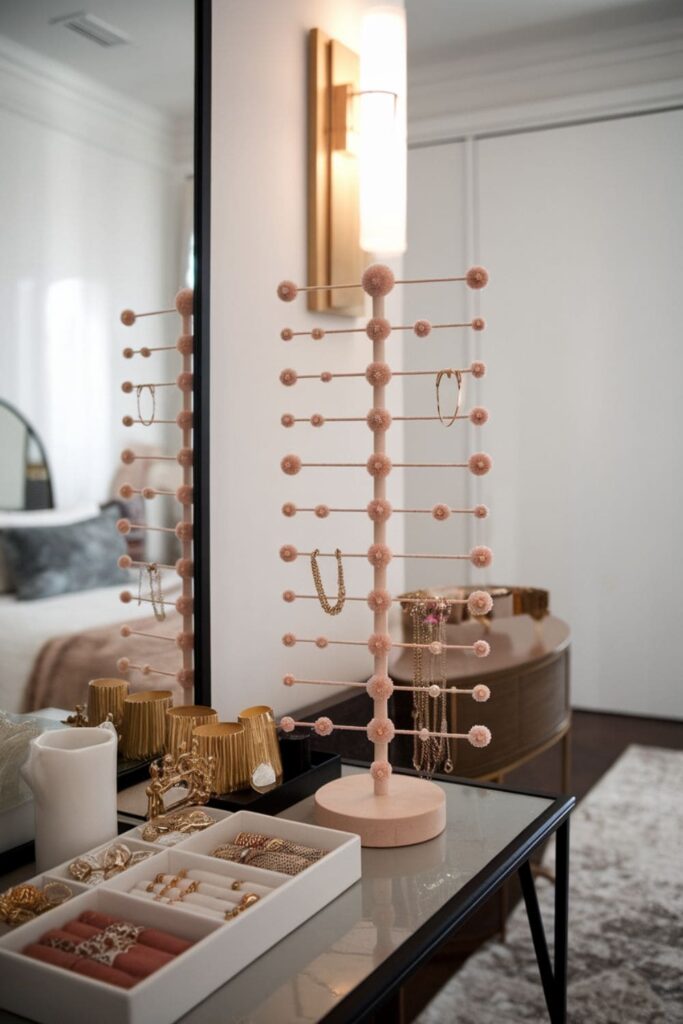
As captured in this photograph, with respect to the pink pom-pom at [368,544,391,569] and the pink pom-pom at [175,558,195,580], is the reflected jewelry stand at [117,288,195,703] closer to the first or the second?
the pink pom-pom at [175,558,195,580]

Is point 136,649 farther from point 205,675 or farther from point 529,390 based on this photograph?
point 529,390

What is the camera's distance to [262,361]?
175cm

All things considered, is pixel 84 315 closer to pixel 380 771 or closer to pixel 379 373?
pixel 379 373

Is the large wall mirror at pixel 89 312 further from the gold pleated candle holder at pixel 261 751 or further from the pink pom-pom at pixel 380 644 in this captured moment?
the pink pom-pom at pixel 380 644

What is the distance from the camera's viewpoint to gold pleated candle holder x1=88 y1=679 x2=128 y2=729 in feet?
4.59

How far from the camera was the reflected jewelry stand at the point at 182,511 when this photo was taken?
1.43m

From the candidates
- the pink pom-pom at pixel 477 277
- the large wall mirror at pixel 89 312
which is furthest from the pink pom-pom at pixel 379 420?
the large wall mirror at pixel 89 312

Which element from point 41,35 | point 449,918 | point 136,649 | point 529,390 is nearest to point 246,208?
point 41,35

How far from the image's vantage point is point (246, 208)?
169 cm

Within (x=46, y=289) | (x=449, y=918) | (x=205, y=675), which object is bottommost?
(x=449, y=918)

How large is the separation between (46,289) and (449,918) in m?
0.87

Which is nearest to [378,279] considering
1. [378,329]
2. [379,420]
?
[378,329]

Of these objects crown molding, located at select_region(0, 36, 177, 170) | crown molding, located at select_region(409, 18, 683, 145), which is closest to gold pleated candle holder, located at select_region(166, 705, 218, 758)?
crown molding, located at select_region(0, 36, 177, 170)

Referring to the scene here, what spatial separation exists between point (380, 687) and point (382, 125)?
0.85m
